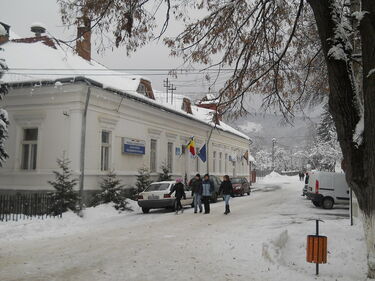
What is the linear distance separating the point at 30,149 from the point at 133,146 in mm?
5616

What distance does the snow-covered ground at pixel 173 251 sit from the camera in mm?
7973

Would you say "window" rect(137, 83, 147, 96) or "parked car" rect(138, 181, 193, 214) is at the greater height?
"window" rect(137, 83, 147, 96)

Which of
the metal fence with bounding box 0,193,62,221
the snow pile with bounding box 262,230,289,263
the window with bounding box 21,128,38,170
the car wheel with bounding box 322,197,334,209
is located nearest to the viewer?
the snow pile with bounding box 262,230,289,263

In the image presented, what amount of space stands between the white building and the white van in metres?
9.96

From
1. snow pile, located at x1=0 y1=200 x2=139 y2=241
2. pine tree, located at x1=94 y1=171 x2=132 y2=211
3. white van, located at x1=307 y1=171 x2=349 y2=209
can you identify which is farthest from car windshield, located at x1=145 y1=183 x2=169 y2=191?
white van, located at x1=307 y1=171 x2=349 y2=209

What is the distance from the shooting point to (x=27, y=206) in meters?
16.8

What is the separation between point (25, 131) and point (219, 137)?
22.4m

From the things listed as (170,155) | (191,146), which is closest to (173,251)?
(170,155)

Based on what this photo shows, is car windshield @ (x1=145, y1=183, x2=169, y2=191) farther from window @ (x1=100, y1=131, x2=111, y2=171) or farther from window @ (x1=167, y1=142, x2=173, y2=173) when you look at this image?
window @ (x1=167, y1=142, x2=173, y2=173)

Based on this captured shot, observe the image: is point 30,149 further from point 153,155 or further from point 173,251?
point 173,251

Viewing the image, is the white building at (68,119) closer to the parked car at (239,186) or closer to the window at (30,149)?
the window at (30,149)

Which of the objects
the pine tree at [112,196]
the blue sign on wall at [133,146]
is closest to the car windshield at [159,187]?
the pine tree at [112,196]

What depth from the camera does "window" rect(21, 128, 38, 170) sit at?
21.1 meters

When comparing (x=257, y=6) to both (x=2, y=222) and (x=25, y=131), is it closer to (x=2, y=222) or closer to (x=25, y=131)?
(x=2, y=222)
